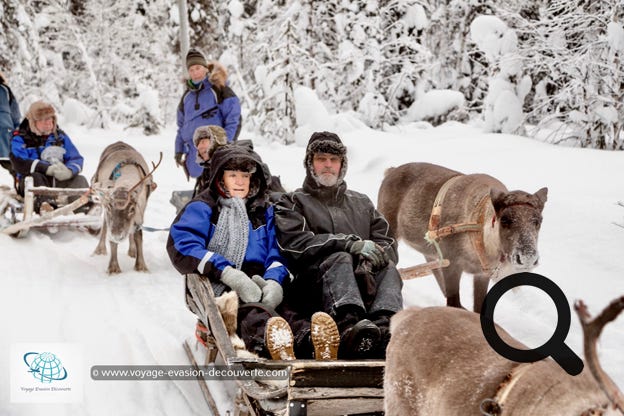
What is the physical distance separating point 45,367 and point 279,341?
1840 mm

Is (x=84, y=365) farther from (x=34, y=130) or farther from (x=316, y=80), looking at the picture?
(x=316, y=80)

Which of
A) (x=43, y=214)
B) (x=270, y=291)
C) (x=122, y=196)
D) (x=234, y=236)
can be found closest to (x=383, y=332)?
(x=270, y=291)

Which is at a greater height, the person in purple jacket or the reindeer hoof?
the person in purple jacket

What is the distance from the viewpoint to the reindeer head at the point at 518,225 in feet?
11.8

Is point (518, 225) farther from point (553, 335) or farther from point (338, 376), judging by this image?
point (553, 335)

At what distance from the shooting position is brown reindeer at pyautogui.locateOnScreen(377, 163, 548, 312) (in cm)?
370

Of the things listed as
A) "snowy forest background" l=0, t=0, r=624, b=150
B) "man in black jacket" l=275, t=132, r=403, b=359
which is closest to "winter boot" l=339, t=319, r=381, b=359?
"man in black jacket" l=275, t=132, r=403, b=359

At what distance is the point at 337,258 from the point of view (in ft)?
11.3

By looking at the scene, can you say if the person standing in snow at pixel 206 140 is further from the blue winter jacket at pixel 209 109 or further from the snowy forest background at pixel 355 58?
the snowy forest background at pixel 355 58

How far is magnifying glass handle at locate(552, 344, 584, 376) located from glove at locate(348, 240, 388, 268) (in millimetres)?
2048

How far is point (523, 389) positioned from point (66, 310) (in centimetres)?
410

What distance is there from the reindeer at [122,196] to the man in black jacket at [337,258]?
2.31 m

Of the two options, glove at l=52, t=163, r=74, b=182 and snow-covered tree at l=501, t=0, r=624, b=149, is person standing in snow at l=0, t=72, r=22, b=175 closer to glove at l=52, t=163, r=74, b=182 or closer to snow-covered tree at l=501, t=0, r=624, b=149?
glove at l=52, t=163, r=74, b=182

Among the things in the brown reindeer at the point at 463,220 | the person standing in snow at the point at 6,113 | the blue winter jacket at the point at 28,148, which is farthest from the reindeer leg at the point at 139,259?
the person standing in snow at the point at 6,113
